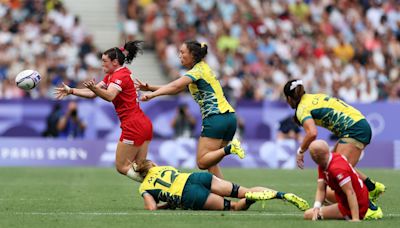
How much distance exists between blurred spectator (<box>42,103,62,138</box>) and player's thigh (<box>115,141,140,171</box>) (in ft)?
37.8

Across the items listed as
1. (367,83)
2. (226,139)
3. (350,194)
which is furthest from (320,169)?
(367,83)

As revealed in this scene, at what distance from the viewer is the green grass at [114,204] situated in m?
12.0

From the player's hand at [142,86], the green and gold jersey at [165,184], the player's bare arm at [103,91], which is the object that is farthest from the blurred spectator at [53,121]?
the green and gold jersey at [165,184]

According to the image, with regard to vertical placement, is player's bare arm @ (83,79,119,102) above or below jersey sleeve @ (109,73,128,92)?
below

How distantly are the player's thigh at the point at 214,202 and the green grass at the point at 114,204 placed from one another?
0.28m

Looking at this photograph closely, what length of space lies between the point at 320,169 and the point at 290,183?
7667mm

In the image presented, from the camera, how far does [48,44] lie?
94.1ft

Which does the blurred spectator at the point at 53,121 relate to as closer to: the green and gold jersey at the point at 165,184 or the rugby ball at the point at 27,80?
the rugby ball at the point at 27,80

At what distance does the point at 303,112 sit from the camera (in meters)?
12.9

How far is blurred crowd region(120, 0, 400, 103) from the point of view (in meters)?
29.8

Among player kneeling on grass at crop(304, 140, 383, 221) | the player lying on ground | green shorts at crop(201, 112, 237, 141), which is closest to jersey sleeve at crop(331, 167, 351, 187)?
player kneeling on grass at crop(304, 140, 383, 221)

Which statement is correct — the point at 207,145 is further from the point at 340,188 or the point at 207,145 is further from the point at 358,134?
the point at 340,188

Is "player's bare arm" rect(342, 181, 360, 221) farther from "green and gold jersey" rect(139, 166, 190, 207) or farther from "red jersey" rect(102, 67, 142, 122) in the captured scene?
"red jersey" rect(102, 67, 142, 122)

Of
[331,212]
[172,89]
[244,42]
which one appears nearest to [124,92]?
[172,89]
